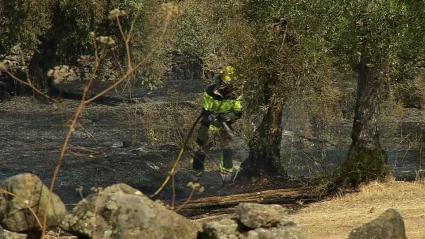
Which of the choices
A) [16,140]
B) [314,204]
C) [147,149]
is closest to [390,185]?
[314,204]

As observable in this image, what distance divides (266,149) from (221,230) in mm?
14764

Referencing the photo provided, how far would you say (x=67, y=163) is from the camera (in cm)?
2692

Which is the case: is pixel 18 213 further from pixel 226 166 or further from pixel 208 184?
pixel 208 184

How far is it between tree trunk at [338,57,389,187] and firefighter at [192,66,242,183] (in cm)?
318

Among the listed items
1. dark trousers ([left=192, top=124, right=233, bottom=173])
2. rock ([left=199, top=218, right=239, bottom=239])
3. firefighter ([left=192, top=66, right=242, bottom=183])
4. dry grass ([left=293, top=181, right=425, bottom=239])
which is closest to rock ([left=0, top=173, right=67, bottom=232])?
rock ([left=199, top=218, right=239, bottom=239])

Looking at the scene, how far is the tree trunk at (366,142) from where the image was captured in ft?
61.5

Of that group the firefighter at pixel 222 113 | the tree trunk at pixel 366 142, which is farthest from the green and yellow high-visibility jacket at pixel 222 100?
the tree trunk at pixel 366 142

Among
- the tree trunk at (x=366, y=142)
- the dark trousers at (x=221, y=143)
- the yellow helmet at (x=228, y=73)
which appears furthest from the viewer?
the dark trousers at (x=221, y=143)

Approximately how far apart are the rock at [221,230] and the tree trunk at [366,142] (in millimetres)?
10375

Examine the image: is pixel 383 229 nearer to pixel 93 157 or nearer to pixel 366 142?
pixel 366 142

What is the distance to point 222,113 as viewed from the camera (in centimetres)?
2134

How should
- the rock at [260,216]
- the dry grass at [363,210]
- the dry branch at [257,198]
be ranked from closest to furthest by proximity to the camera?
the rock at [260,216], the dry grass at [363,210], the dry branch at [257,198]

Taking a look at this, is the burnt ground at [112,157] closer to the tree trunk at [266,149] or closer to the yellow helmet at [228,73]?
the tree trunk at [266,149]

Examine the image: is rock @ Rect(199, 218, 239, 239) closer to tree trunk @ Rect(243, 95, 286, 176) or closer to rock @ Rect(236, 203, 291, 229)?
rock @ Rect(236, 203, 291, 229)
